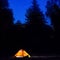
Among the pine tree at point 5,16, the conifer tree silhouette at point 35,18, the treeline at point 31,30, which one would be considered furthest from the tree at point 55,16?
the pine tree at point 5,16

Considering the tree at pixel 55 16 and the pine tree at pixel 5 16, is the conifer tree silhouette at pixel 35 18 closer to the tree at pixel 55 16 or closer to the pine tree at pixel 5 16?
the tree at pixel 55 16

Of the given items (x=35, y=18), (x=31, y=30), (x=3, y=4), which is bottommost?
(x=31, y=30)

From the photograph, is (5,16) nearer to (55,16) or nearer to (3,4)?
(3,4)

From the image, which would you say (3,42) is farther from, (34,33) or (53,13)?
(53,13)

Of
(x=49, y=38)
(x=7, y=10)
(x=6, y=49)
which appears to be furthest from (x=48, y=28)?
(x=6, y=49)

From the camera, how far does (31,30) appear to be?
35219 mm

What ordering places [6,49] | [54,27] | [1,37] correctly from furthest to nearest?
[54,27]
[1,37]
[6,49]

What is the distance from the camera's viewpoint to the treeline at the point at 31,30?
3278 centimetres

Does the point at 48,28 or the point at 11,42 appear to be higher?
the point at 48,28

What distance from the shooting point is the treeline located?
32781 mm

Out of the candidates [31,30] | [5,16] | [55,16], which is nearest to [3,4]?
[5,16]

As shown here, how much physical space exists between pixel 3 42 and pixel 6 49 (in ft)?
5.96

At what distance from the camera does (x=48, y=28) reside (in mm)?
37219

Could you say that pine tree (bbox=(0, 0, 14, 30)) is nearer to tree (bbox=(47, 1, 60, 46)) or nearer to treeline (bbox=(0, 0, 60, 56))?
treeline (bbox=(0, 0, 60, 56))
